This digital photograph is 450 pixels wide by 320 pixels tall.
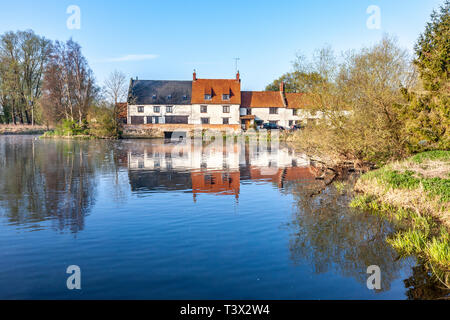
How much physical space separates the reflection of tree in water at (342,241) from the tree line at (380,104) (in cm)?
645

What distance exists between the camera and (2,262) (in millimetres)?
8031

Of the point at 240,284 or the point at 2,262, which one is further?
the point at 2,262

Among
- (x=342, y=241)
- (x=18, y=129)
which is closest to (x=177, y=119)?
(x=18, y=129)

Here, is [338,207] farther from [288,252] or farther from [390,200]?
[288,252]

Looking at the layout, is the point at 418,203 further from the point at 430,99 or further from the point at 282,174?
the point at 282,174

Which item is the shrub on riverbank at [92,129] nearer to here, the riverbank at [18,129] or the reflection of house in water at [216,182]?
the riverbank at [18,129]

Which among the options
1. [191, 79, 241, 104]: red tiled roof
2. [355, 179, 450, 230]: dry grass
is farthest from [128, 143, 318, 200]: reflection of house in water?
[191, 79, 241, 104]: red tiled roof

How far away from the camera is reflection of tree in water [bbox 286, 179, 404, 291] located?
8.07 meters

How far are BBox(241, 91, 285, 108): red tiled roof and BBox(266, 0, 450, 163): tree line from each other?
46412 millimetres

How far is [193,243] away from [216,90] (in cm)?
6324

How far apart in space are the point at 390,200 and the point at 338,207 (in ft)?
5.71

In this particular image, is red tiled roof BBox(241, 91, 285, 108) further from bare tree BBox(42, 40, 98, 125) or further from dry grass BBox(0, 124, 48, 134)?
dry grass BBox(0, 124, 48, 134)

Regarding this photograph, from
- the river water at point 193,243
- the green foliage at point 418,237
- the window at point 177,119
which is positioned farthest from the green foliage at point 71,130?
the green foliage at point 418,237

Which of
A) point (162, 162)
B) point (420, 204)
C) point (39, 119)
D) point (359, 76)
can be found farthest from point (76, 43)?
point (420, 204)
